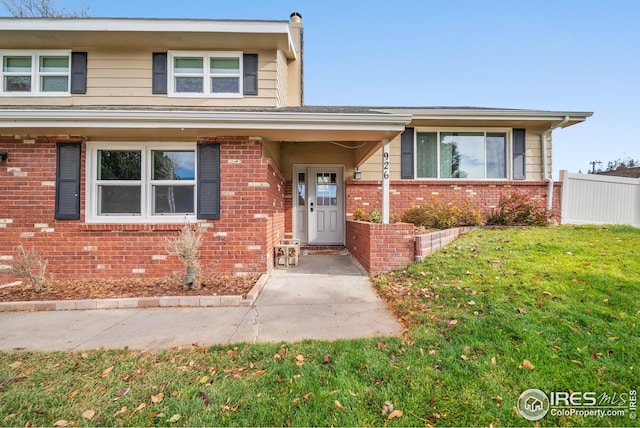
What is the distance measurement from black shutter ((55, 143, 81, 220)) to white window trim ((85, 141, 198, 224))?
163mm

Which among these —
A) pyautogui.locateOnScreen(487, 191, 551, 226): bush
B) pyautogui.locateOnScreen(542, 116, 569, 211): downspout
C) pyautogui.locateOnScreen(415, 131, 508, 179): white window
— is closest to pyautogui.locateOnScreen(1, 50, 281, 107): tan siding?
pyautogui.locateOnScreen(415, 131, 508, 179): white window

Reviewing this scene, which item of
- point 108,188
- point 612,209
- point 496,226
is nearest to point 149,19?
point 108,188

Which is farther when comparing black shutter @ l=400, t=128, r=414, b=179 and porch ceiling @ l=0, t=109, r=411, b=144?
black shutter @ l=400, t=128, r=414, b=179

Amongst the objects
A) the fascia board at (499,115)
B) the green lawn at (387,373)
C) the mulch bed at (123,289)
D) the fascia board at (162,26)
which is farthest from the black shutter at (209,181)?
the fascia board at (499,115)

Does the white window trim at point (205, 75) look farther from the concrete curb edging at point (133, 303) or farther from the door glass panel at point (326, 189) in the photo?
the concrete curb edging at point (133, 303)

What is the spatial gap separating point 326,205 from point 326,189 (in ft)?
1.59

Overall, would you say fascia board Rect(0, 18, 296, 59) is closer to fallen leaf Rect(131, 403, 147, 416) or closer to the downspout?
fallen leaf Rect(131, 403, 147, 416)

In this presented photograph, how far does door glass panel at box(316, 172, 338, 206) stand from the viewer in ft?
26.6

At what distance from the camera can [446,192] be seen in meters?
7.71

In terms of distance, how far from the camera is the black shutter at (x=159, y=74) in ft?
21.6

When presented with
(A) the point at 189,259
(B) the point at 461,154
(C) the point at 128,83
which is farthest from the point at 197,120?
(B) the point at 461,154

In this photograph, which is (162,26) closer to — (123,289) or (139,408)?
(123,289)

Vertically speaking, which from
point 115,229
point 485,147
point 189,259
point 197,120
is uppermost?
point 485,147

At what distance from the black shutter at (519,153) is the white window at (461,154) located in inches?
9.4
